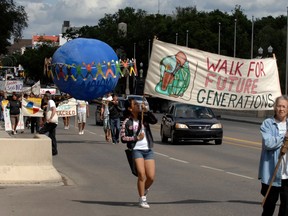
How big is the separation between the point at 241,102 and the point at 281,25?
109476 mm

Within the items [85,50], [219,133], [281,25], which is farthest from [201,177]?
[281,25]

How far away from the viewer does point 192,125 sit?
25562 millimetres

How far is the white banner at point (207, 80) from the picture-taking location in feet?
38.1

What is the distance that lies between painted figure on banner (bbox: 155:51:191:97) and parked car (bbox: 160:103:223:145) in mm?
13946

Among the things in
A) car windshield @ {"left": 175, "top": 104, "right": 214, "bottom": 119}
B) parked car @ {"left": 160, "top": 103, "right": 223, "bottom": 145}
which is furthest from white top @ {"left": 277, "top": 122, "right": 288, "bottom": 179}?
car windshield @ {"left": 175, "top": 104, "right": 214, "bottom": 119}

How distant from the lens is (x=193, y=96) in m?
11.6

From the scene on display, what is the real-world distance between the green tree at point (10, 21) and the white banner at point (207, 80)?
60.1 metres

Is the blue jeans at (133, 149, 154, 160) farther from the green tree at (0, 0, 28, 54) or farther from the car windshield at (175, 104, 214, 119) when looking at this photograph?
the green tree at (0, 0, 28, 54)

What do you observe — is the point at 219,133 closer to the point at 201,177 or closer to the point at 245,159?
the point at 245,159

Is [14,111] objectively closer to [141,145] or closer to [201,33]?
[141,145]

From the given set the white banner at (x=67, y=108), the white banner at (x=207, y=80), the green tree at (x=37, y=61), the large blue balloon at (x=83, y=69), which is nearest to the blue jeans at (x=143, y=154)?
the white banner at (x=207, y=80)

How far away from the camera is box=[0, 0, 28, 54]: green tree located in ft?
230

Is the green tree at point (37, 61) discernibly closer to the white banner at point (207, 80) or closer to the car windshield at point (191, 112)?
the car windshield at point (191, 112)

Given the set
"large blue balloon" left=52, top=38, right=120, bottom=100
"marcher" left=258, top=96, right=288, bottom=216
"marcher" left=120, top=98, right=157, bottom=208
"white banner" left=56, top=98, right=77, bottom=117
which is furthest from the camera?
"white banner" left=56, top=98, right=77, bottom=117
